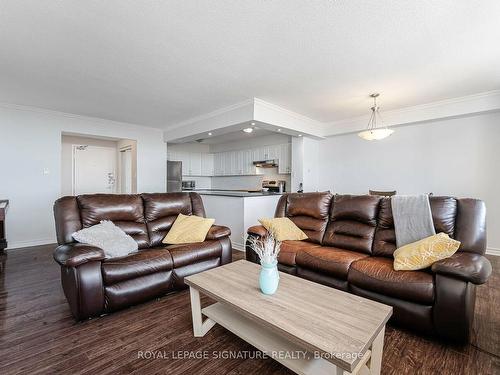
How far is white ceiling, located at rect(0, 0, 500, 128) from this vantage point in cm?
198

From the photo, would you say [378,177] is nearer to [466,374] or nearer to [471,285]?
[471,285]

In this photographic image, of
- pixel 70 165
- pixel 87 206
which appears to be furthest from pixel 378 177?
pixel 70 165

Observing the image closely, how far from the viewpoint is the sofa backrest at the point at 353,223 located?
266 cm

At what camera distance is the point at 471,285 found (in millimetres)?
1680

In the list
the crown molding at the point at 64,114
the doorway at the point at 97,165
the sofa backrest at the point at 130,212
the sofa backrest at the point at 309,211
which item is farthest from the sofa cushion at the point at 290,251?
the crown molding at the point at 64,114

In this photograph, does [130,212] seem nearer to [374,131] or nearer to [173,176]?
[374,131]

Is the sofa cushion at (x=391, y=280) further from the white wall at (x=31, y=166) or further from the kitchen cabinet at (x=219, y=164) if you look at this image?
the kitchen cabinet at (x=219, y=164)

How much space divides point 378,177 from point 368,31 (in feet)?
11.2

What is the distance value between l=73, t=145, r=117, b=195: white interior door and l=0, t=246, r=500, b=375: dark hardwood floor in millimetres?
4314

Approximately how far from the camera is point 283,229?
10.0ft

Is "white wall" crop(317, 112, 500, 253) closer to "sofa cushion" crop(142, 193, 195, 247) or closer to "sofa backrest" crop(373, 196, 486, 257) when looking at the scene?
"sofa backrest" crop(373, 196, 486, 257)

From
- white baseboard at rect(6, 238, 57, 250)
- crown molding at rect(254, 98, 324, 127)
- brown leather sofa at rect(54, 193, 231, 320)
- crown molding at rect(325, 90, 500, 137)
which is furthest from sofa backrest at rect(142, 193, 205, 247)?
crown molding at rect(325, 90, 500, 137)

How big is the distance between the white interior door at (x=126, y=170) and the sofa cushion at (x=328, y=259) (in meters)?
5.43

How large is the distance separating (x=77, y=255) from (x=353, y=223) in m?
2.70
